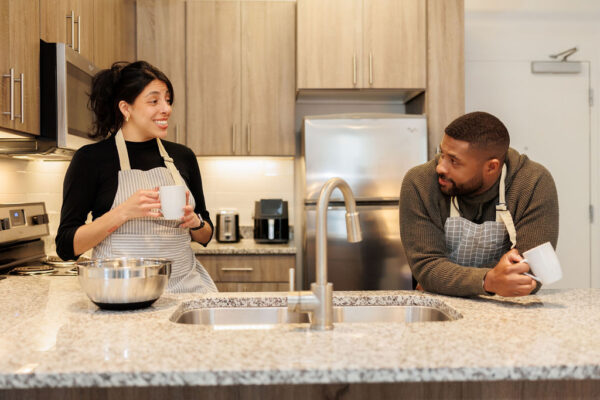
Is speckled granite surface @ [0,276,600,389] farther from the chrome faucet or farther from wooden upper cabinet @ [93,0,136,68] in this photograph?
wooden upper cabinet @ [93,0,136,68]

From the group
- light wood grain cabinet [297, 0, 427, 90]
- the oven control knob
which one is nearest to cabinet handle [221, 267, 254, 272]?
the oven control knob

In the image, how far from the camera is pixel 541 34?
3.98 meters

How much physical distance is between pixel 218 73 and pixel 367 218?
4.40 feet

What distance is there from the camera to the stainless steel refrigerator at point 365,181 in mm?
3287

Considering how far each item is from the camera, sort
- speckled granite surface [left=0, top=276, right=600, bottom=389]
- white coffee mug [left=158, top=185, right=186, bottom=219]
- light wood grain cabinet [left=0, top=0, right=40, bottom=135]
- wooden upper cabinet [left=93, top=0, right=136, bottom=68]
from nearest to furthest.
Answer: speckled granite surface [left=0, top=276, right=600, bottom=389] < white coffee mug [left=158, top=185, right=186, bottom=219] < light wood grain cabinet [left=0, top=0, right=40, bottom=135] < wooden upper cabinet [left=93, top=0, right=136, bottom=68]

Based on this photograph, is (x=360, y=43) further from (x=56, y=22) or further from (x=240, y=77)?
(x=56, y=22)

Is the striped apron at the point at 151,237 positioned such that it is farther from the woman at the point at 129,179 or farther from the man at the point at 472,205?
the man at the point at 472,205

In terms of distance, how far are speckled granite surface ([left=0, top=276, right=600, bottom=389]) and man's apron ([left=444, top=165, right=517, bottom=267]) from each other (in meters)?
0.34

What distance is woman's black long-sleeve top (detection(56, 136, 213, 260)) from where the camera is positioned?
5.74 ft

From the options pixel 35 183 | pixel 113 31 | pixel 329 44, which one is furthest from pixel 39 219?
pixel 329 44

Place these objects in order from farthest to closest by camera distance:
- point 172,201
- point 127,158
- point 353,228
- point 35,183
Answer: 1. point 35,183
2. point 127,158
3. point 172,201
4. point 353,228

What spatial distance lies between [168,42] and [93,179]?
2.02 meters

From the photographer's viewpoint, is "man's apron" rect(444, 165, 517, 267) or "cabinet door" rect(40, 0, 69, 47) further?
"cabinet door" rect(40, 0, 69, 47)

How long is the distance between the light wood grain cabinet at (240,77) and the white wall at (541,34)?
4.48 feet
